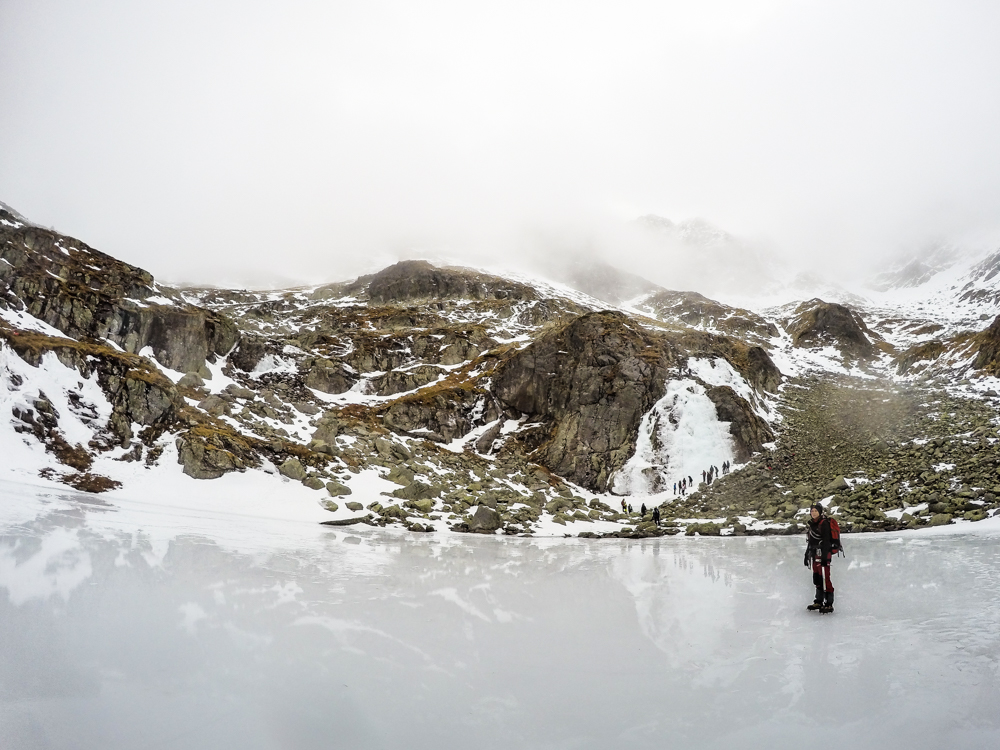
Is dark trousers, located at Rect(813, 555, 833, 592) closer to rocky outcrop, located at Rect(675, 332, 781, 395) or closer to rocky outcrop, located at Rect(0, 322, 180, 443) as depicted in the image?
rocky outcrop, located at Rect(0, 322, 180, 443)

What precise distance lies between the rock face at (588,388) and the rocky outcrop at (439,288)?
6496 centimetres

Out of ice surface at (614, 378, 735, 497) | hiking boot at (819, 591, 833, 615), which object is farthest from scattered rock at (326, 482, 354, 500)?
hiking boot at (819, 591, 833, 615)

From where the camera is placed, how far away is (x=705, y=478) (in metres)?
34.6

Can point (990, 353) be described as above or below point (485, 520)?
above

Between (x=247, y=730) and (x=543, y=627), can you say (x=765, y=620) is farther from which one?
(x=247, y=730)

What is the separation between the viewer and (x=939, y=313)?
144 meters

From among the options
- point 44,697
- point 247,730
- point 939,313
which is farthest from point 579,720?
point 939,313

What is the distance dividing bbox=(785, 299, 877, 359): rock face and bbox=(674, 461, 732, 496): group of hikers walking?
196ft

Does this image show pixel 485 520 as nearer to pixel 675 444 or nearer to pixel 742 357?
pixel 675 444

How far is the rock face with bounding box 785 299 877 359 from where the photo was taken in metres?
83.1

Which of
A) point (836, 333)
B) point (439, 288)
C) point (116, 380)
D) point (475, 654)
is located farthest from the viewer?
point (439, 288)

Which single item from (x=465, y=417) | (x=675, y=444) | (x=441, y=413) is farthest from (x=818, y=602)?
(x=441, y=413)

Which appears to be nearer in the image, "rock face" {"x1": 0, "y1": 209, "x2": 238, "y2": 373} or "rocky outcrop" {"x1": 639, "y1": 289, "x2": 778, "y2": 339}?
"rock face" {"x1": 0, "y1": 209, "x2": 238, "y2": 373}

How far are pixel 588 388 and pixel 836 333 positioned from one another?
69.6m
